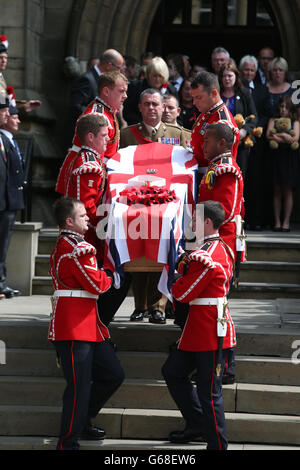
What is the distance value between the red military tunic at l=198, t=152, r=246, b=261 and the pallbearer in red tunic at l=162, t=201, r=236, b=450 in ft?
1.51

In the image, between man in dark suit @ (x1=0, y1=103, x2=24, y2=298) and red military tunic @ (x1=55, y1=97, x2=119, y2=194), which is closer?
red military tunic @ (x1=55, y1=97, x2=119, y2=194)

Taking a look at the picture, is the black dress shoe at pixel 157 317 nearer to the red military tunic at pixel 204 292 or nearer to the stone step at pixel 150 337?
the stone step at pixel 150 337

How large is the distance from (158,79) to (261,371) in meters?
3.22

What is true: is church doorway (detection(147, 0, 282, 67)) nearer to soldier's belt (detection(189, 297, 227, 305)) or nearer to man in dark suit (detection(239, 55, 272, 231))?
man in dark suit (detection(239, 55, 272, 231))

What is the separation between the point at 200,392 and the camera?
18.7 feet

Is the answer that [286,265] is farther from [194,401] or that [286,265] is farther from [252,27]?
[252,27]

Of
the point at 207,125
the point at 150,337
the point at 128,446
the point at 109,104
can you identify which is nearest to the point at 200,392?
the point at 128,446

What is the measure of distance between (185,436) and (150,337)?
1.03 m

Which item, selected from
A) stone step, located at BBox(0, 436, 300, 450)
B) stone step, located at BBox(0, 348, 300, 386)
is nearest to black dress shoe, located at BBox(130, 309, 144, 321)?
stone step, located at BBox(0, 348, 300, 386)

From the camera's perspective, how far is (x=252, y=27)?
12578 mm

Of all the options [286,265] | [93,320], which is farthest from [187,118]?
[93,320]

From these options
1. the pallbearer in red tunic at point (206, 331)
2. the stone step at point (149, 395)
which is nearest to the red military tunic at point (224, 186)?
the pallbearer in red tunic at point (206, 331)

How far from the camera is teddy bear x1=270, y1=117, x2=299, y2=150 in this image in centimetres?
1020

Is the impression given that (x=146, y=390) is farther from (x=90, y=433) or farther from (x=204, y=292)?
(x=204, y=292)
